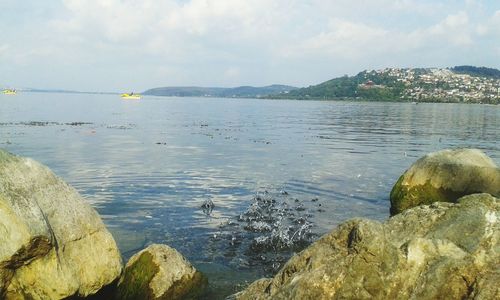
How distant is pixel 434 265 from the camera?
6941mm

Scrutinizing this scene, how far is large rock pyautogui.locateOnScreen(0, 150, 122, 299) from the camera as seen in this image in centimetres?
844

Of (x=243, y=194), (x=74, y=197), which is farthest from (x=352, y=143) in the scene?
(x=74, y=197)

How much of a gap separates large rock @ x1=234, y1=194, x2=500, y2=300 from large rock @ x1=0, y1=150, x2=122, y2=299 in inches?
159

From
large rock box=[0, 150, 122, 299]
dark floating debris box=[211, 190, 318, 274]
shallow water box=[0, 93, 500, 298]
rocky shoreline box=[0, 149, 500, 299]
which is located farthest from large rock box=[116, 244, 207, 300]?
dark floating debris box=[211, 190, 318, 274]

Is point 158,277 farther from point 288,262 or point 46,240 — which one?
point 288,262

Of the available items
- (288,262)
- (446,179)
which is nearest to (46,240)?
(288,262)

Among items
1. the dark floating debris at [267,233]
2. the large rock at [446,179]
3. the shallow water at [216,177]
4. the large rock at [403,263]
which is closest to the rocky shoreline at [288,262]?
the large rock at [403,263]

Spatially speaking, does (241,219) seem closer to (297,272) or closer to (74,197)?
(74,197)

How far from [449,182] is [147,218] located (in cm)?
1167

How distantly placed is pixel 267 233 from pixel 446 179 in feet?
24.3

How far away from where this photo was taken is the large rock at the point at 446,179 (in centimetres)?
1744

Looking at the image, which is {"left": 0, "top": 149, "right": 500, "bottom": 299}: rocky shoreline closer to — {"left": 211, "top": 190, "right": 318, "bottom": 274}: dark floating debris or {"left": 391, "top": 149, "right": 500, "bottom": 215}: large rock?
{"left": 211, "top": 190, "right": 318, "bottom": 274}: dark floating debris

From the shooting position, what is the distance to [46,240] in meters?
8.70

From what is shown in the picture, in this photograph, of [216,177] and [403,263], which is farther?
[216,177]
